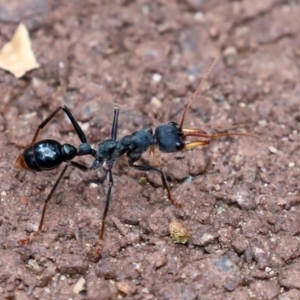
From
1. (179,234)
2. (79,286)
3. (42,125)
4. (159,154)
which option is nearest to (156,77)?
(159,154)

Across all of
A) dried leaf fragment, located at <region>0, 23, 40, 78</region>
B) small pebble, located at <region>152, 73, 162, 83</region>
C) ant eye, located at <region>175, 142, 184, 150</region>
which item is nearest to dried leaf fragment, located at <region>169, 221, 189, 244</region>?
ant eye, located at <region>175, 142, 184, 150</region>

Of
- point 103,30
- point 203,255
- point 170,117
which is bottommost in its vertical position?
point 203,255

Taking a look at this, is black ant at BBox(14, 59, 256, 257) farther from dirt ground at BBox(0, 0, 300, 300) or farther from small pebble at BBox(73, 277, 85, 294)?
small pebble at BBox(73, 277, 85, 294)

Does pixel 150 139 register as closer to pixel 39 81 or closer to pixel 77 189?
pixel 77 189

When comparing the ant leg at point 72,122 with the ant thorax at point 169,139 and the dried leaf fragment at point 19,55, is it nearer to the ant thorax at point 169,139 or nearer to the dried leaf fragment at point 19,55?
the ant thorax at point 169,139

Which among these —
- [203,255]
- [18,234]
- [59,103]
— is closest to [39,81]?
[59,103]

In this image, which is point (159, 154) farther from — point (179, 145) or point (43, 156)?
point (43, 156)
